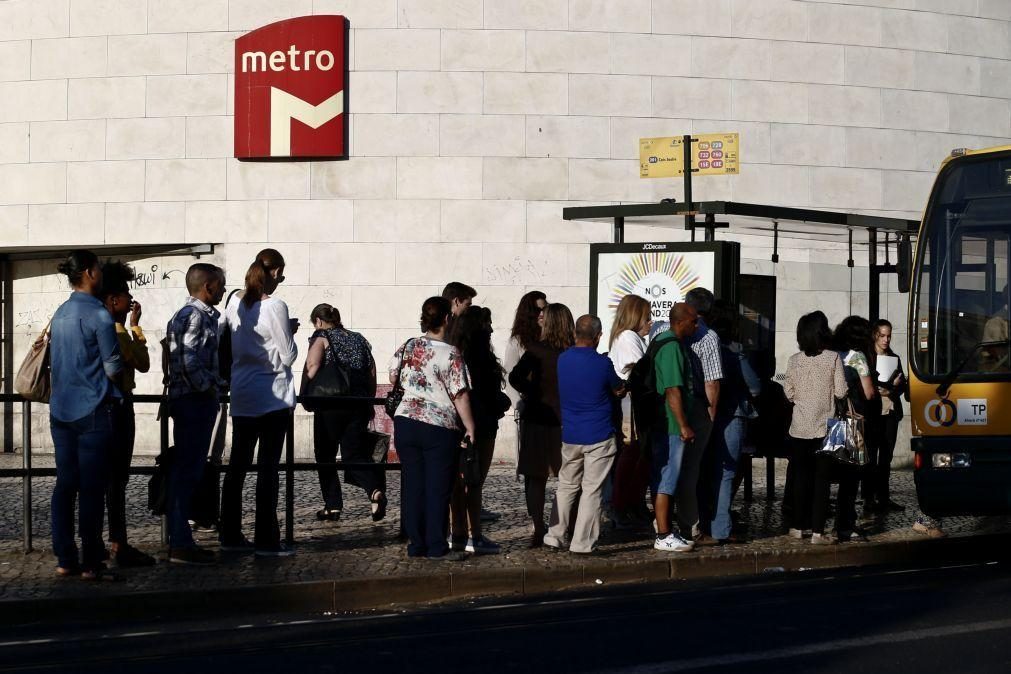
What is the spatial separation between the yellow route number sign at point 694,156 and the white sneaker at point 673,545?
4505 millimetres

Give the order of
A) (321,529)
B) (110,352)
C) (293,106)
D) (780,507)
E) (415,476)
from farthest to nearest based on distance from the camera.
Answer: (293,106)
(780,507)
(321,529)
(415,476)
(110,352)

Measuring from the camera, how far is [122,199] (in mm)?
17812

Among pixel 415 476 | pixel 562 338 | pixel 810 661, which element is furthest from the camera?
pixel 562 338

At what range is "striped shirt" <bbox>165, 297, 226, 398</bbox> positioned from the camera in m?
9.24

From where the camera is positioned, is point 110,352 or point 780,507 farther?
point 780,507

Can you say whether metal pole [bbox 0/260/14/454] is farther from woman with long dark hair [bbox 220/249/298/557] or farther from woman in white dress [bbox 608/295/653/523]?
woman with long dark hair [bbox 220/249/298/557]

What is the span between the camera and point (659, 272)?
1253 centimetres

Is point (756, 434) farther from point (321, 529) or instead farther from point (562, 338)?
point (321, 529)

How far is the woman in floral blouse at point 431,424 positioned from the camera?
954cm

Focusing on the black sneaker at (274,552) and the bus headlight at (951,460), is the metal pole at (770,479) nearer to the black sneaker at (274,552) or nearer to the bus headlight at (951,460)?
the bus headlight at (951,460)

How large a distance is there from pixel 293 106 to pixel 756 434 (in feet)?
25.3

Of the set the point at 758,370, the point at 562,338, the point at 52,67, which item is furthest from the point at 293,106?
the point at 562,338

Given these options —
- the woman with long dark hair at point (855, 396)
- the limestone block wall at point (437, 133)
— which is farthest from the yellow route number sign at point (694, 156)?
the limestone block wall at point (437, 133)

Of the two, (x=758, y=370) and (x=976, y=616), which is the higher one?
(x=758, y=370)
